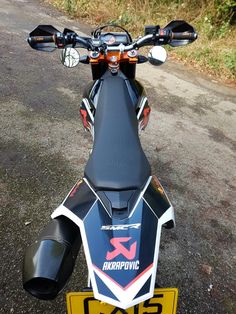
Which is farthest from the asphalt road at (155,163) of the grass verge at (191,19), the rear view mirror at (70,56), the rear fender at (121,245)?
the rear view mirror at (70,56)

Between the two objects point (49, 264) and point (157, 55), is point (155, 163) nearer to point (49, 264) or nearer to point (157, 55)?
point (157, 55)

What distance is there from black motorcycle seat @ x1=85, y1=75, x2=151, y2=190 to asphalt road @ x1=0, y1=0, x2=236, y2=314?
52.0 inches

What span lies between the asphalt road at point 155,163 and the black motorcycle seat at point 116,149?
1.32m

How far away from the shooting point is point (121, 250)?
55.1 inches

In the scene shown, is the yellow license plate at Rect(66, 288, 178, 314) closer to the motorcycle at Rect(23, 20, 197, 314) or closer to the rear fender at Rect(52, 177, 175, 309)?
the motorcycle at Rect(23, 20, 197, 314)

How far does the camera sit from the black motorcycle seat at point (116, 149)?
5.42ft

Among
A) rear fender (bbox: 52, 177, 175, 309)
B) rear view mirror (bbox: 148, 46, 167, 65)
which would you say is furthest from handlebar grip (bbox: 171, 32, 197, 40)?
rear fender (bbox: 52, 177, 175, 309)

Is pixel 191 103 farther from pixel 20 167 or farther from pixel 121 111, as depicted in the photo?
pixel 121 111

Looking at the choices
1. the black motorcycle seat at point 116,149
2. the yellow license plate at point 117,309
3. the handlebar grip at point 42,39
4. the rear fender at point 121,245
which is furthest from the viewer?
the handlebar grip at point 42,39

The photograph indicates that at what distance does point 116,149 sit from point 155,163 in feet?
7.73

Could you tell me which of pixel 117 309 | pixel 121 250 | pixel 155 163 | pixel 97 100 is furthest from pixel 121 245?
pixel 155 163

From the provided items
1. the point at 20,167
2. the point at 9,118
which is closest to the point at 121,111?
the point at 20,167

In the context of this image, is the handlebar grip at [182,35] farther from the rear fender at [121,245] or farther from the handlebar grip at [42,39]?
the rear fender at [121,245]

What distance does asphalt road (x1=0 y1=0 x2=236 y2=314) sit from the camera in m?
2.75
